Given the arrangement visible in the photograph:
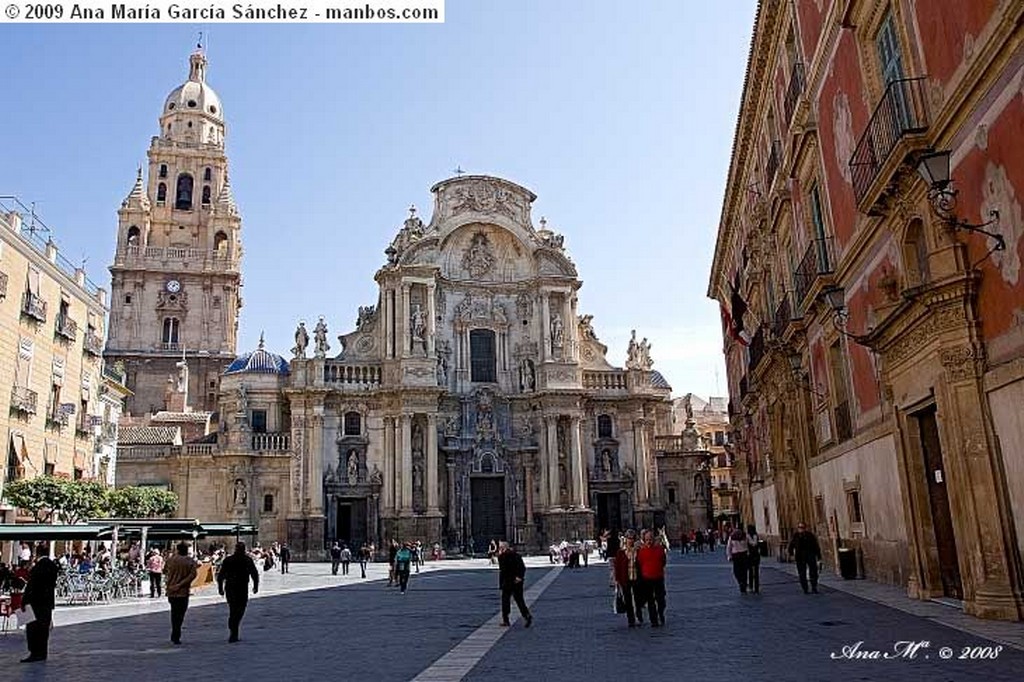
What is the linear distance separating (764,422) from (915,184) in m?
18.3

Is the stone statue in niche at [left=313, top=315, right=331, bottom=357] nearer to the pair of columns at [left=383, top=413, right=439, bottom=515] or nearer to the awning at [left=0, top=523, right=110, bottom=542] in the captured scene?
the pair of columns at [left=383, top=413, right=439, bottom=515]

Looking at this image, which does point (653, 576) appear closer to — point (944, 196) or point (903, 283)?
point (903, 283)

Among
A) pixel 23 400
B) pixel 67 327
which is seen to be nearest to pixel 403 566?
pixel 23 400

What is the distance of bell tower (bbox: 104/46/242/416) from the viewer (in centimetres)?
6244

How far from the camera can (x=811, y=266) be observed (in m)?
19.9

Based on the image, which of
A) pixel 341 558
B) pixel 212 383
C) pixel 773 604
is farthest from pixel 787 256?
pixel 212 383

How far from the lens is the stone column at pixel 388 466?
43594 millimetres

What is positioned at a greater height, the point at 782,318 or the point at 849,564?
the point at 782,318

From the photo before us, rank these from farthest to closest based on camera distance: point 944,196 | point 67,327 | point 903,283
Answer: point 67,327 → point 903,283 → point 944,196

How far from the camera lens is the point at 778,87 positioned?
23.1 metres

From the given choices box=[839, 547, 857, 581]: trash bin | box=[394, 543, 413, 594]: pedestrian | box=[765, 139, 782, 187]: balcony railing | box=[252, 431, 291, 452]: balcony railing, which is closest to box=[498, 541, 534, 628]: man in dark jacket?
box=[839, 547, 857, 581]: trash bin

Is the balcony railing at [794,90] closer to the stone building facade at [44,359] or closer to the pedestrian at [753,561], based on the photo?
the pedestrian at [753,561]

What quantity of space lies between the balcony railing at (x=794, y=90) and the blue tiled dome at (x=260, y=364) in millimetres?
34137

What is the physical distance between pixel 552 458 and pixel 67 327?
25.0 m
